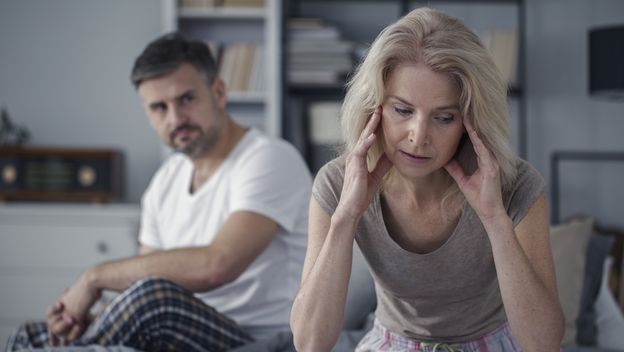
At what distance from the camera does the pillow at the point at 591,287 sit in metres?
2.12

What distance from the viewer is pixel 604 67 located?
3.16m

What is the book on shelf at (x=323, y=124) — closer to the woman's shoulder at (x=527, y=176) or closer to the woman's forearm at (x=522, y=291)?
the woman's shoulder at (x=527, y=176)

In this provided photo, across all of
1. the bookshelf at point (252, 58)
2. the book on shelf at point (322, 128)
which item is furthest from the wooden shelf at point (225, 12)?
the book on shelf at point (322, 128)

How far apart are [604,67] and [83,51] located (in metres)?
2.20

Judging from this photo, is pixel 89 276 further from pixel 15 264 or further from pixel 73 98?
pixel 73 98

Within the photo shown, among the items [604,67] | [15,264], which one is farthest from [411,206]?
[15,264]

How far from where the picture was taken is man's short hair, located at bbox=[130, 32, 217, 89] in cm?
207

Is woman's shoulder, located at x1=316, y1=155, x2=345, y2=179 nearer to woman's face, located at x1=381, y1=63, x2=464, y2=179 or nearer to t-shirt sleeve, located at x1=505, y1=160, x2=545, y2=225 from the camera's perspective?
woman's face, located at x1=381, y1=63, x2=464, y2=179

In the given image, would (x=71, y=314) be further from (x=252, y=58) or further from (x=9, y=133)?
(x=9, y=133)

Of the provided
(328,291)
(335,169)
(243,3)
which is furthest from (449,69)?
(243,3)

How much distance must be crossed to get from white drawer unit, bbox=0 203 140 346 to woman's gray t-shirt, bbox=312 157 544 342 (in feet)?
6.52

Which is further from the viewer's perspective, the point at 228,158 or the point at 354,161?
the point at 228,158

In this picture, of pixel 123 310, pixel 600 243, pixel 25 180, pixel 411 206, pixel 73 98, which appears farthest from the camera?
pixel 73 98

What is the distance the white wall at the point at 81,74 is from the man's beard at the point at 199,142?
174 centimetres
